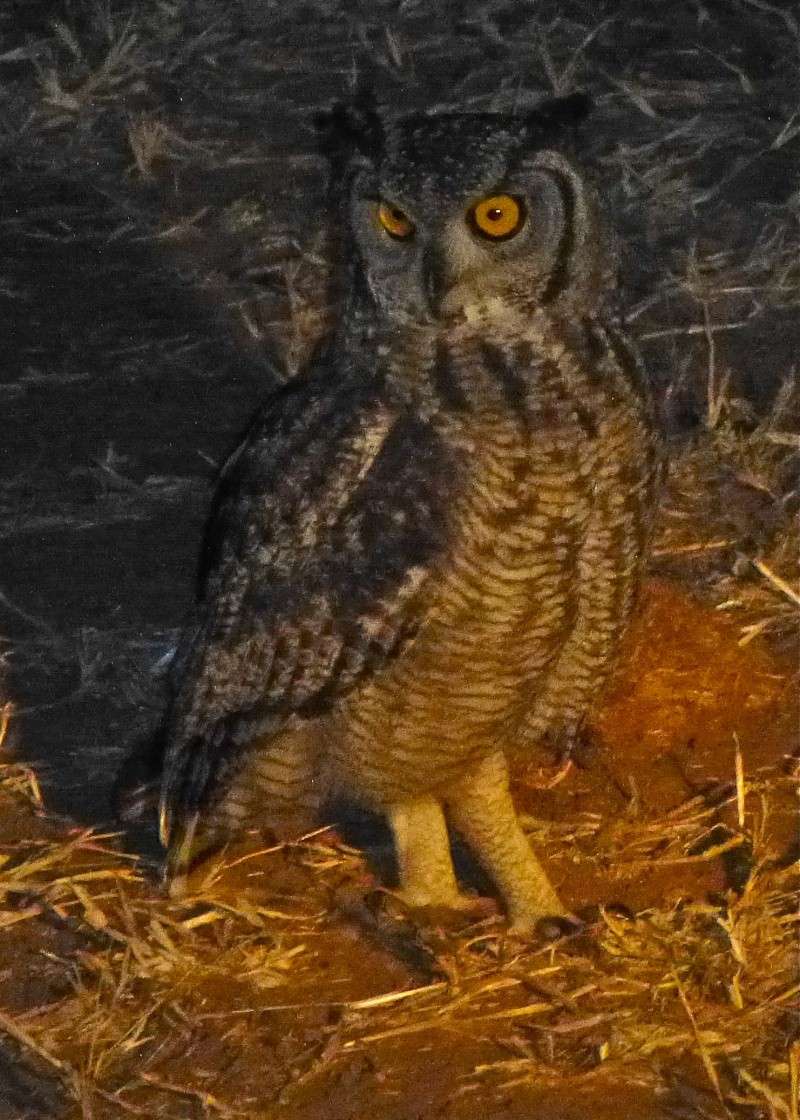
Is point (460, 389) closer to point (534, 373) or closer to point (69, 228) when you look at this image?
point (534, 373)

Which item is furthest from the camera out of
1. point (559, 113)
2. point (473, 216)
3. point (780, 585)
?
point (780, 585)

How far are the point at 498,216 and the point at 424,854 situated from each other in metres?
1.19

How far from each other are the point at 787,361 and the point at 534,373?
2.19 meters

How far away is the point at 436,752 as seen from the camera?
3375 mm

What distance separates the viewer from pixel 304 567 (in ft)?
10.7

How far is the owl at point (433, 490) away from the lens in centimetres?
311

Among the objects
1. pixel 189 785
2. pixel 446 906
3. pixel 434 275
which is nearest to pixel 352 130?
pixel 434 275

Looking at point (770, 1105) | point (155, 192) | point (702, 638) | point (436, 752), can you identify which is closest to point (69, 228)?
point (155, 192)

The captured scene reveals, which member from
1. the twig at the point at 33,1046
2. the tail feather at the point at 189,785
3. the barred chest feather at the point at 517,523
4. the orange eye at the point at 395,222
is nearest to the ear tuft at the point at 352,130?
the orange eye at the point at 395,222

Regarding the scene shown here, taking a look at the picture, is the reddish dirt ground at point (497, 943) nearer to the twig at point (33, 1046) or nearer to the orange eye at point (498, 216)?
the twig at point (33, 1046)

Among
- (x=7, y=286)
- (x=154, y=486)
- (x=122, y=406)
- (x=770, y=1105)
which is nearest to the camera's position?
(x=770, y=1105)

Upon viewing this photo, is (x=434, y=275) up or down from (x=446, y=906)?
up

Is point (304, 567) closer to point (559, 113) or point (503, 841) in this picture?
point (503, 841)

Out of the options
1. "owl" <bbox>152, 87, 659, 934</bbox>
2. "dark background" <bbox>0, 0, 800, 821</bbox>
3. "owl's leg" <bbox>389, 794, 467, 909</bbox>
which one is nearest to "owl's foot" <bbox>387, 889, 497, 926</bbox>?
"owl's leg" <bbox>389, 794, 467, 909</bbox>
